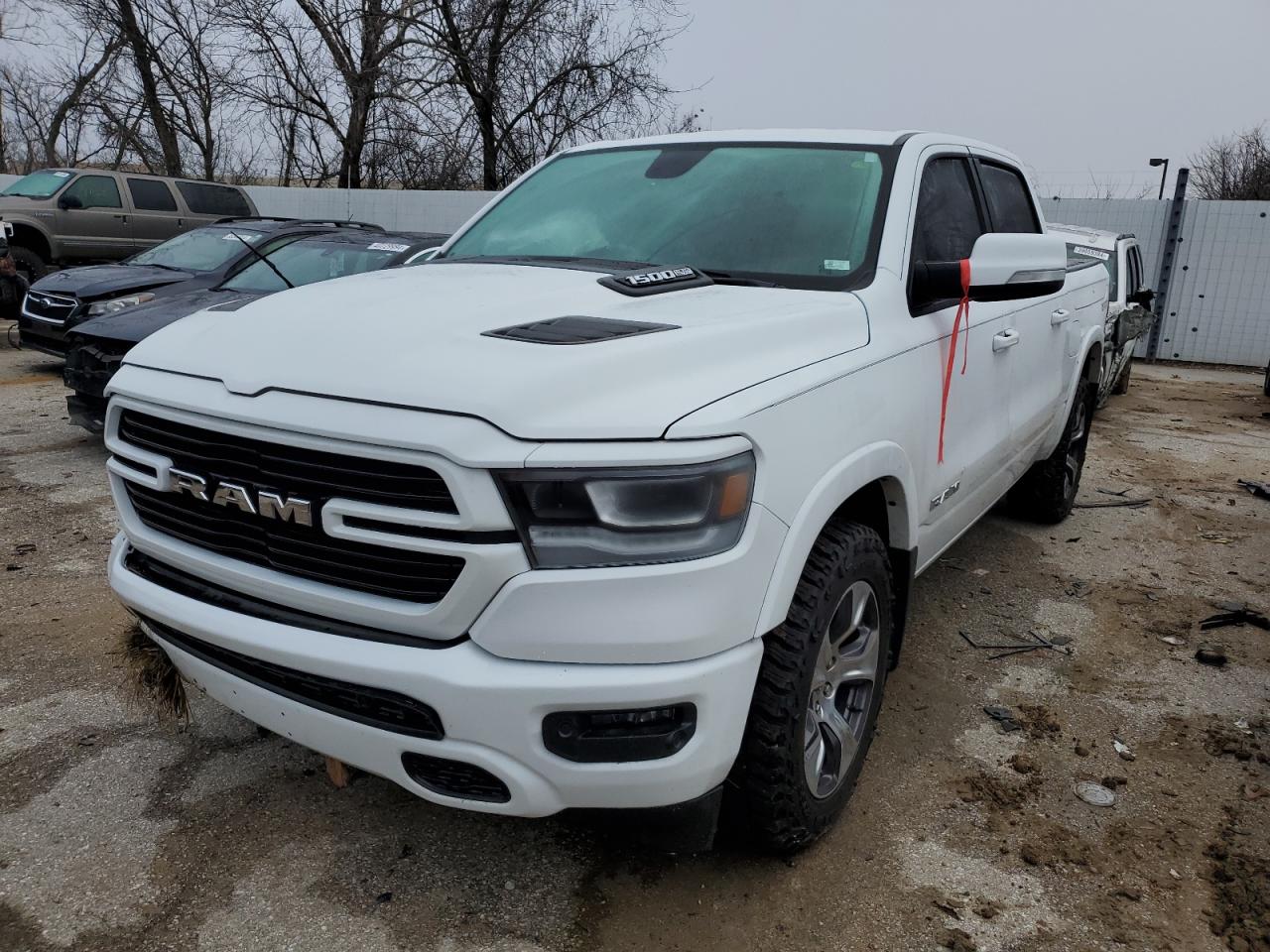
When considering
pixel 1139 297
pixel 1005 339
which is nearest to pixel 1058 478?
pixel 1005 339

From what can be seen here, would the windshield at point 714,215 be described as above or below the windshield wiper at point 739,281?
above

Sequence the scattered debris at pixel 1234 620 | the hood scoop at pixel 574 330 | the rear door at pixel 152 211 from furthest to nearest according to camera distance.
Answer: the rear door at pixel 152 211
the scattered debris at pixel 1234 620
the hood scoop at pixel 574 330

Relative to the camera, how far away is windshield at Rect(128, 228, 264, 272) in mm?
8484

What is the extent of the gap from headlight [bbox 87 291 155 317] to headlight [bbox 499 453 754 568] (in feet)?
21.2

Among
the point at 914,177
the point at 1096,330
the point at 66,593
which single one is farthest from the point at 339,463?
the point at 1096,330

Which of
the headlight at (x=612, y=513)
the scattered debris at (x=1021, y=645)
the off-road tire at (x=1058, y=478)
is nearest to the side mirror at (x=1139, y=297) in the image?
the off-road tire at (x=1058, y=478)

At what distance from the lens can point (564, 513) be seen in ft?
6.20

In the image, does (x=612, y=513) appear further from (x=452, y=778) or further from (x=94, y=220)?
(x=94, y=220)

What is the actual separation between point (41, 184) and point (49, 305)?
22.2 feet

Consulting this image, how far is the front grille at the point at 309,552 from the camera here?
6.39ft

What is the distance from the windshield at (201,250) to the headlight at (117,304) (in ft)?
2.82

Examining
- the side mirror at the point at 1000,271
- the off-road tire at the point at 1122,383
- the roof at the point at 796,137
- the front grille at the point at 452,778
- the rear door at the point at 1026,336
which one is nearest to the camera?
the front grille at the point at 452,778

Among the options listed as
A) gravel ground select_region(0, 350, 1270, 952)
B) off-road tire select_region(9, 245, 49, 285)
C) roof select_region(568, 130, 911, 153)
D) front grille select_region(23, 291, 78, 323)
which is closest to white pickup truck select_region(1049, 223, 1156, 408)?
gravel ground select_region(0, 350, 1270, 952)

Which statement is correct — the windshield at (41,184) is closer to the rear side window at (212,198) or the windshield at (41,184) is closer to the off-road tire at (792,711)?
the rear side window at (212,198)
